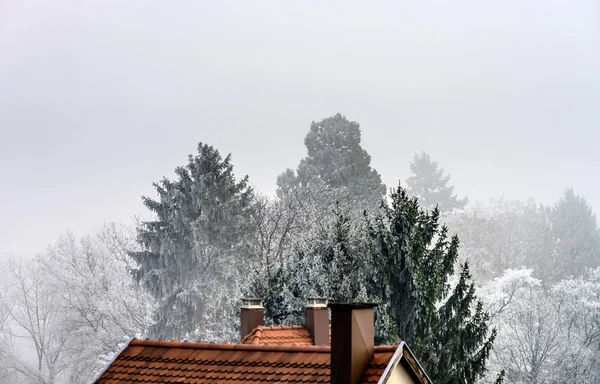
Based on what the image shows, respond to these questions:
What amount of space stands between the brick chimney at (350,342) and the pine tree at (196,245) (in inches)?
1118

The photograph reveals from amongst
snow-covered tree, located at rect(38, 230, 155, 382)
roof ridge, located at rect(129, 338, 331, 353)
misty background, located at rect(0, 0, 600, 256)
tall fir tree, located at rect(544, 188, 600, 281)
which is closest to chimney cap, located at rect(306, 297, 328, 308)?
roof ridge, located at rect(129, 338, 331, 353)

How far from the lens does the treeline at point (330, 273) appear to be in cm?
1966

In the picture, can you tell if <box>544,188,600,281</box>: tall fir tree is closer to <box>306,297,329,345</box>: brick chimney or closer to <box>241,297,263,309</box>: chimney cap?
<box>241,297,263,309</box>: chimney cap

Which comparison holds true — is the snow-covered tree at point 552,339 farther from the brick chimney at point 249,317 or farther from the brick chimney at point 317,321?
the brick chimney at point 317,321

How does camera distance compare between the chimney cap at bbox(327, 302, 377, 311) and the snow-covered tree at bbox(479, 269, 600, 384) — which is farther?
the snow-covered tree at bbox(479, 269, 600, 384)

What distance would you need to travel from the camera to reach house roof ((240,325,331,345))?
1483 cm

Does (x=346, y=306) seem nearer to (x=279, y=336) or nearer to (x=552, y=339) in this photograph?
(x=279, y=336)

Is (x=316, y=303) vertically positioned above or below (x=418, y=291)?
below

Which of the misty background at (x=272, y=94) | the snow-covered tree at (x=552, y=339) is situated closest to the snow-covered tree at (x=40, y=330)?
the snow-covered tree at (x=552, y=339)

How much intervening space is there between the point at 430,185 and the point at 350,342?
85.6m

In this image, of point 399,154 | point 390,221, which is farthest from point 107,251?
point 399,154

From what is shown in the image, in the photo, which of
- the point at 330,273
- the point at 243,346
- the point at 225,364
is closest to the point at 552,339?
the point at 330,273

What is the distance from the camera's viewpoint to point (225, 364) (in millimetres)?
9375

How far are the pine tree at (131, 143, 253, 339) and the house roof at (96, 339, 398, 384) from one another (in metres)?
26.9
